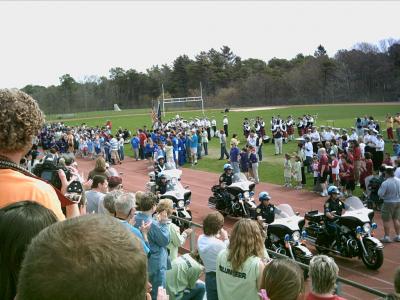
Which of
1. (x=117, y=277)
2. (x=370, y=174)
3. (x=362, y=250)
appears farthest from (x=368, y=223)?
(x=117, y=277)

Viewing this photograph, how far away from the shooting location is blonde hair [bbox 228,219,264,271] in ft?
16.0

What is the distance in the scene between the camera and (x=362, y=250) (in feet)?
33.7

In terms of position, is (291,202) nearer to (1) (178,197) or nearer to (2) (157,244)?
(1) (178,197)

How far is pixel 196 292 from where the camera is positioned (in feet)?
20.4

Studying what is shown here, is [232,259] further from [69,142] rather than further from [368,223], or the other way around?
[69,142]

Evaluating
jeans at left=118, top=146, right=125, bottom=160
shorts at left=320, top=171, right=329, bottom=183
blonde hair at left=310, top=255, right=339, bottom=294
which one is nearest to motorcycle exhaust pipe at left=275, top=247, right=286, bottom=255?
blonde hair at left=310, top=255, right=339, bottom=294

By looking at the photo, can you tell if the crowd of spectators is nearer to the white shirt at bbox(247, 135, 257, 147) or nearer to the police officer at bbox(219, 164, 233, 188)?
the police officer at bbox(219, 164, 233, 188)

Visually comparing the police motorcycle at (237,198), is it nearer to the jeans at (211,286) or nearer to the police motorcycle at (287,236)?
the police motorcycle at (287,236)

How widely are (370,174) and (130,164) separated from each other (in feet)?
54.5

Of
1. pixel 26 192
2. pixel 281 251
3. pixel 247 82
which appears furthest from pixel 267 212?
pixel 247 82

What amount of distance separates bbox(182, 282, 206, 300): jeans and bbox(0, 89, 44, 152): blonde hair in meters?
4.13

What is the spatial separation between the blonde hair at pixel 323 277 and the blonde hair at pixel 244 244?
0.66 m

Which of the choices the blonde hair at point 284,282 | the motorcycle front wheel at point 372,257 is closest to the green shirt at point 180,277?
the blonde hair at point 284,282

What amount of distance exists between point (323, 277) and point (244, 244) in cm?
90
